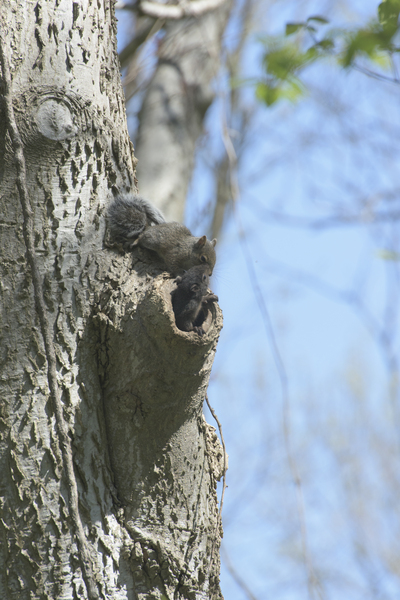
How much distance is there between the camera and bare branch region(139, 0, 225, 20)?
148 inches

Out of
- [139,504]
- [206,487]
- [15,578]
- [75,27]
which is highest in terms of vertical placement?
[75,27]

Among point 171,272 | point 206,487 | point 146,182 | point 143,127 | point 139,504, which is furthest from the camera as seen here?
point 143,127

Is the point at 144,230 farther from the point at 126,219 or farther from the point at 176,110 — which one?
the point at 176,110

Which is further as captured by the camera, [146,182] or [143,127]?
[143,127]

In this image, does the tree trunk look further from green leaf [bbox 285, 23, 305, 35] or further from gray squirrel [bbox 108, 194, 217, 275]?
green leaf [bbox 285, 23, 305, 35]

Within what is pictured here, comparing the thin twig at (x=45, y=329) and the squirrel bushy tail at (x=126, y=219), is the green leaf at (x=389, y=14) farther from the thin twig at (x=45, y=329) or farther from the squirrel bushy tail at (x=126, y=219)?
the thin twig at (x=45, y=329)

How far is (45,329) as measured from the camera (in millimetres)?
1443

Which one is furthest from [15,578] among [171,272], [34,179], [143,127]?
[143,127]

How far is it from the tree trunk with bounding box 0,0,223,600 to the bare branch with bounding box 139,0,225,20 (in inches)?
92.7

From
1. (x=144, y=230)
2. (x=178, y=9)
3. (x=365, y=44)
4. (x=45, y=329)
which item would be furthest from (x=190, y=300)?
(x=178, y=9)

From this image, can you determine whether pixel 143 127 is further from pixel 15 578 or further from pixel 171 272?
pixel 15 578

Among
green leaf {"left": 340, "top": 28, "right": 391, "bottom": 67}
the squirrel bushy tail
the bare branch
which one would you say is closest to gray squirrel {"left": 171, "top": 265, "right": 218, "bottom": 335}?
the squirrel bushy tail

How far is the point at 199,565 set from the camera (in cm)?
149

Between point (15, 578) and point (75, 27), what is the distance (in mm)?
1613
